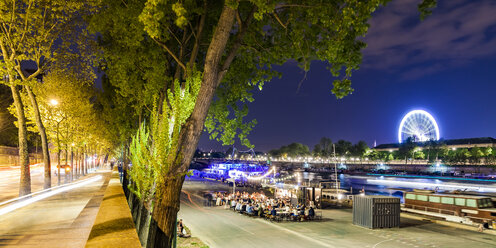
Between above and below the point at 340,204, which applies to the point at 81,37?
above

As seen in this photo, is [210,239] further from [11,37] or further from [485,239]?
[485,239]

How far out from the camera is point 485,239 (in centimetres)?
2162

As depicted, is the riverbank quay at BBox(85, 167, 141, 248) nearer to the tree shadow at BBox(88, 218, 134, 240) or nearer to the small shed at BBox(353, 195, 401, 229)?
the tree shadow at BBox(88, 218, 134, 240)

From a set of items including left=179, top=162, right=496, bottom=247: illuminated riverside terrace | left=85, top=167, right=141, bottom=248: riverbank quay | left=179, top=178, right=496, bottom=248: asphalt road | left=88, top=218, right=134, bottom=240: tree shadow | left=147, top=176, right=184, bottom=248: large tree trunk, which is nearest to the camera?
left=85, top=167, right=141, bottom=248: riverbank quay

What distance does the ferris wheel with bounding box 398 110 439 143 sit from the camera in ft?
380

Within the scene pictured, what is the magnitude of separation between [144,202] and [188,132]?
4.63m

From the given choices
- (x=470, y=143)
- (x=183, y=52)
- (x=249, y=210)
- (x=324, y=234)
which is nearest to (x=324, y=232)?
(x=324, y=234)

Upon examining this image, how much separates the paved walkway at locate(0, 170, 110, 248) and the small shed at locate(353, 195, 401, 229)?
20.2 metres

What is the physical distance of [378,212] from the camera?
2445cm

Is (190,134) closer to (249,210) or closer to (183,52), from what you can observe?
(183,52)

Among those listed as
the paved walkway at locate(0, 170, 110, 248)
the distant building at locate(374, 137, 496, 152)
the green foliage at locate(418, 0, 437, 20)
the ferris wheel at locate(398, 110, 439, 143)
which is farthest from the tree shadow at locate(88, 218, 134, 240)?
the distant building at locate(374, 137, 496, 152)

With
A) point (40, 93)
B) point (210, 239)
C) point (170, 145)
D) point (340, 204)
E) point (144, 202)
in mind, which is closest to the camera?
point (170, 145)

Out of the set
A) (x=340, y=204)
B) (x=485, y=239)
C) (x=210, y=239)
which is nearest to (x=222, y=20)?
(x=210, y=239)

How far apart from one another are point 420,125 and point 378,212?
112954mm
